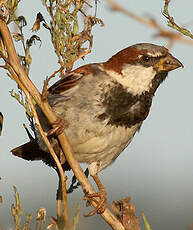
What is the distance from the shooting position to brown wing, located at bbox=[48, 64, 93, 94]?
11.3ft

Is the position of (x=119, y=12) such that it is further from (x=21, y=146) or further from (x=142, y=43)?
(x=21, y=146)

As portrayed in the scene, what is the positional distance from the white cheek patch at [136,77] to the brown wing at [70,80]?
0.57 ft

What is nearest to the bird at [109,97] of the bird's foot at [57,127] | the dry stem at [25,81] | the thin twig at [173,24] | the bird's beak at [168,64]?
the bird's beak at [168,64]

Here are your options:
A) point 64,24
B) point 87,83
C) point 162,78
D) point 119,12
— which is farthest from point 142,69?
point 119,12

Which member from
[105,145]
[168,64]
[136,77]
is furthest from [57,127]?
[168,64]

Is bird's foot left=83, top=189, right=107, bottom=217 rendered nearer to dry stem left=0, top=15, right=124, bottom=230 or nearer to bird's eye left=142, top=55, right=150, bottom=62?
dry stem left=0, top=15, right=124, bottom=230

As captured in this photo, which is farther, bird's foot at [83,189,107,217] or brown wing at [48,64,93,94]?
brown wing at [48,64,93,94]

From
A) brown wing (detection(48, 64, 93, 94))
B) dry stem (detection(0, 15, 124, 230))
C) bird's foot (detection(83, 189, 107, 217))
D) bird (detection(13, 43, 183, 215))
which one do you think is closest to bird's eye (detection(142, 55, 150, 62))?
bird (detection(13, 43, 183, 215))

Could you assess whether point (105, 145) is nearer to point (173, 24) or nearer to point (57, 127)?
point (57, 127)

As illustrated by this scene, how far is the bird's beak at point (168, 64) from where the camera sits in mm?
3447

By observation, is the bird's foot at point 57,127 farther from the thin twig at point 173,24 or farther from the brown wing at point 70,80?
the thin twig at point 173,24

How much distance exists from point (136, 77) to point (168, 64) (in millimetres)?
223

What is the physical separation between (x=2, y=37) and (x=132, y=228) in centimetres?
105

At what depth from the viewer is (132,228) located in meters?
2.52
